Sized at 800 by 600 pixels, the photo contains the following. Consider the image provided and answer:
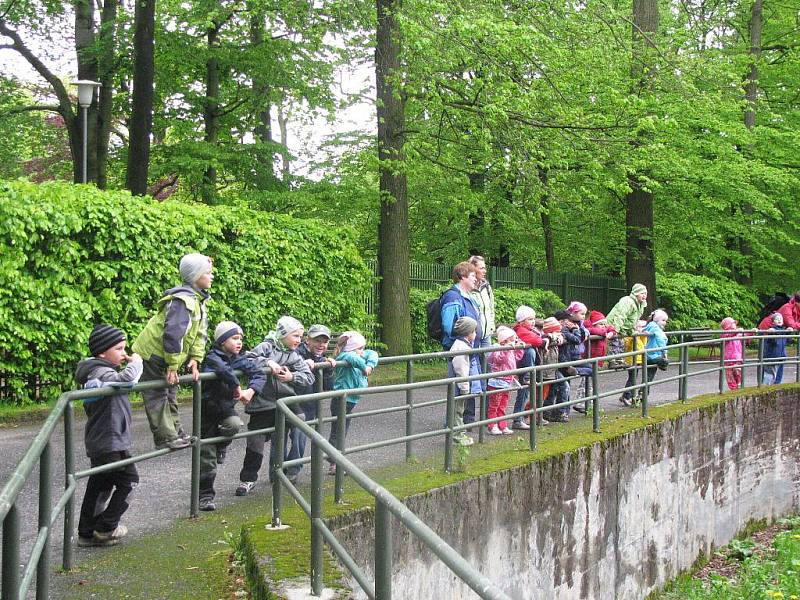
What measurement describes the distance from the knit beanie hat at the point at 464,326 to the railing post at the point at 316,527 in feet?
14.6

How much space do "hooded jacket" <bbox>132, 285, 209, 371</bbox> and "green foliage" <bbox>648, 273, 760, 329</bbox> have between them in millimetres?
19916

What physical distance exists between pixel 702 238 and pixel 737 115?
10.8 feet

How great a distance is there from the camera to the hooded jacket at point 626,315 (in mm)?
12750

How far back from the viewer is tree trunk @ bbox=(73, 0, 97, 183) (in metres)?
21.1

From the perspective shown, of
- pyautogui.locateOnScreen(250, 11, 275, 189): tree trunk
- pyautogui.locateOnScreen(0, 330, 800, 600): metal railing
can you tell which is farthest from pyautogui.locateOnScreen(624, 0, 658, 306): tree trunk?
pyautogui.locateOnScreen(0, 330, 800, 600): metal railing

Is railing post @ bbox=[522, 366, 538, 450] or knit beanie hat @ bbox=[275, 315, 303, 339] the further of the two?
railing post @ bbox=[522, 366, 538, 450]

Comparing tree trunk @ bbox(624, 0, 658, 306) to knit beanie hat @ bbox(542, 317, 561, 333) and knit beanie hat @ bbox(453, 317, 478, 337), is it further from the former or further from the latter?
knit beanie hat @ bbox(453, 317, 478, 337)

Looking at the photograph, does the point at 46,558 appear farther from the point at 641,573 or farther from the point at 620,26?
the point at 620,26

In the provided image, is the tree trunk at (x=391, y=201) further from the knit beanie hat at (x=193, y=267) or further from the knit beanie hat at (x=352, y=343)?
the knit beanie hat at (x=193, y=267)

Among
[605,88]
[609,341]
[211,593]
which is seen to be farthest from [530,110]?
[211,593]

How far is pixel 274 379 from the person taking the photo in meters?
6.98

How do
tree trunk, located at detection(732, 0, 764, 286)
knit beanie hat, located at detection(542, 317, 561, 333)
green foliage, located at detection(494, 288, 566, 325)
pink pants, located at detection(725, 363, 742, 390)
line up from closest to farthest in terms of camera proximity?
knit beanie hat, located at detection(542, 317, 561, 333) → pink pants, located at detection(725, 363, 742, 390) → green foliage, located at detection(494, 288, 566, 325) → tree trunk, located at detection(732, 0, 764, 286)

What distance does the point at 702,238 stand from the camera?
24.9 metres

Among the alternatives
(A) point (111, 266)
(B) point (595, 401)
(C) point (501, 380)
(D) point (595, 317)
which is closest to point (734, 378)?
(D) point (595, 317)
